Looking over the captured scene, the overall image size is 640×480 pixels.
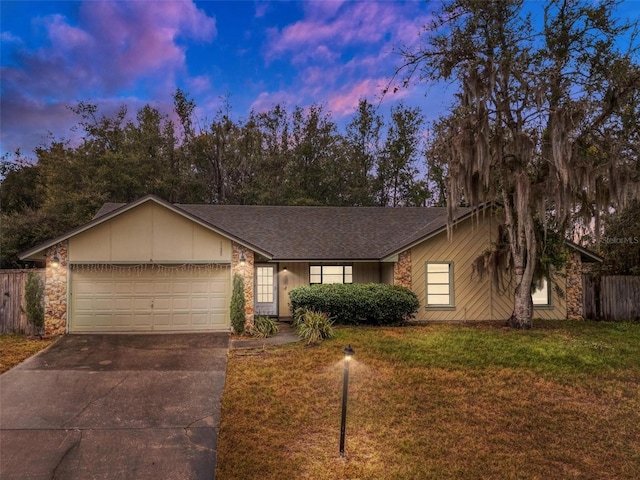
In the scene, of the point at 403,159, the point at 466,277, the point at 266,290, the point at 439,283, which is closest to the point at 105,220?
the point at 266,290

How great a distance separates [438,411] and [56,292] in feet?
36.6

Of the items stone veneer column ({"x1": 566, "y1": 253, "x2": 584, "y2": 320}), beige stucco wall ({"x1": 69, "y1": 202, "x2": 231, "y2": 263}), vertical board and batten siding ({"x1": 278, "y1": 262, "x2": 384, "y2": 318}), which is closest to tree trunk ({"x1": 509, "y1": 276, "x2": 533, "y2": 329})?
stone veneer column ({"x1": 566, "y1": 253, "x2": 584, "y2": 320})

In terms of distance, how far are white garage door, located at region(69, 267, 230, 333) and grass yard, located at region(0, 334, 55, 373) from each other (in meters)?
1.19

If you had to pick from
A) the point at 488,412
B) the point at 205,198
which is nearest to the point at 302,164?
Result: the point at 205,198

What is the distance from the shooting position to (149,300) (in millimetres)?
12469

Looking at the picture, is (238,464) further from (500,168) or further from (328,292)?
(500,168)

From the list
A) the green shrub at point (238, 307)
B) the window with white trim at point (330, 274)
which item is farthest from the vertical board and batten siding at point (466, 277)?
the green shrub at point (238, 307)

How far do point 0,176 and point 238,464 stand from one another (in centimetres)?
3635

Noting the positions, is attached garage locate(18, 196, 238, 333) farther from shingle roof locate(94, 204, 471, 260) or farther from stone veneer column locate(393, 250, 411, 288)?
stone veneer column locate(393, 250, 411, 288)

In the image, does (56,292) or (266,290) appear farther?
(266,290)

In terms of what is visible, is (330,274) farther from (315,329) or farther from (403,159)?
(403,159)

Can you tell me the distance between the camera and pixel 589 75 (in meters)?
12.6

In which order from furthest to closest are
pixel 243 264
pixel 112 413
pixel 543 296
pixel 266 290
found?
pixel 266 290 → pixel 543 296 → pixel 243 264 → pixel 112 413

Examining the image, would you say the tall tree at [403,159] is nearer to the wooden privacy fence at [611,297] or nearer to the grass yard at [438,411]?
the wooden privacy fence at [611,297]
